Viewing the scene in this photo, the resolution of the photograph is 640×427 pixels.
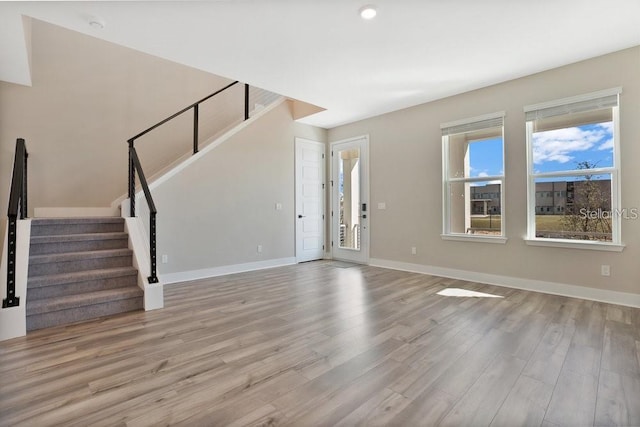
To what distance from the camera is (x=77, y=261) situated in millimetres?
→ 3395

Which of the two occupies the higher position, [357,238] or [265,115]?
[265,115]

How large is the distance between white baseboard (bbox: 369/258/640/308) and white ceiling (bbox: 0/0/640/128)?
8.89ft

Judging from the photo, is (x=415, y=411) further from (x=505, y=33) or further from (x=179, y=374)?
(x=505, y=33)

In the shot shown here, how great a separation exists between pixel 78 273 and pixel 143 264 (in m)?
0.60

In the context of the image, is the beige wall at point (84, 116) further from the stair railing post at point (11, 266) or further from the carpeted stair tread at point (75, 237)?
the stair railing post at point (11, 266)

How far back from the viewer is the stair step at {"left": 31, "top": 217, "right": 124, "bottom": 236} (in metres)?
3.49

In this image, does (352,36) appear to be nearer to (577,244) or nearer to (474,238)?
(474,238)

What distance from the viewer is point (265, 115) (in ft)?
19.2

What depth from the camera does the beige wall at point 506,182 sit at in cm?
345

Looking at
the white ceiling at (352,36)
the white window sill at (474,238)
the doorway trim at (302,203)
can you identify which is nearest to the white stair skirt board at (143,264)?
the white ceiling at (352,36)

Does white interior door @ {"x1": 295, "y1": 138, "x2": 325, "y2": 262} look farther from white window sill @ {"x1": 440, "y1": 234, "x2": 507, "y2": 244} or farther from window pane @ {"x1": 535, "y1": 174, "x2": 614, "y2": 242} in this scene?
window pane @ {"x1": 535, "y1": 174, "x2": 614, "y2": 242}

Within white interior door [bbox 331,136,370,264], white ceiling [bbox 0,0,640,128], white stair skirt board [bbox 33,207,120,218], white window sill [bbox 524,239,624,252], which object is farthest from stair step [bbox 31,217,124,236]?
white window sill [bbox 524,239,624,252]

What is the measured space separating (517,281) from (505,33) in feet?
9.95

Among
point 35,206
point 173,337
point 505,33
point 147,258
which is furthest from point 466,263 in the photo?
point 35,206
